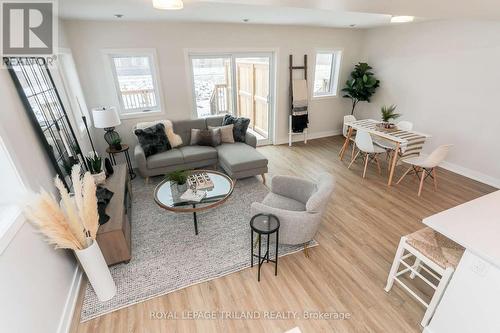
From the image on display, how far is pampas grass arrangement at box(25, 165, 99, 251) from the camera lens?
58.9 inches

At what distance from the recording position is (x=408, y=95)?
15.6ft

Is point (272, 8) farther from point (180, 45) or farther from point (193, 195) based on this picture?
point (193, 195)

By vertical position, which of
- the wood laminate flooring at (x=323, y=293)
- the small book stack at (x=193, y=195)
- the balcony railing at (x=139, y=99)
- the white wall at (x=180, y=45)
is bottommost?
the wood laminate flooring at (x=323, y=293)

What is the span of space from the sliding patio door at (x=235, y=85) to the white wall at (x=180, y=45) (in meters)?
0.20

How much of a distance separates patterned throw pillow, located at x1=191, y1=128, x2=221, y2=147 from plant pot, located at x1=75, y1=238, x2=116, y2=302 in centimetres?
255

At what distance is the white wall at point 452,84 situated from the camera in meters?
3.66

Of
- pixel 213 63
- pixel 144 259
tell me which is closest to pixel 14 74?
pixel 144 259

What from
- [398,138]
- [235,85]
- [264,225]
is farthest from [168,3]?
[398,138]

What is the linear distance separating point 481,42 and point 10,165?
19.3 feet

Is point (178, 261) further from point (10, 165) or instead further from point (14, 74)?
point (14, 74)

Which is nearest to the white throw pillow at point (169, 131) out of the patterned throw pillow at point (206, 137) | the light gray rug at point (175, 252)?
the patterned throw pillow at point (206, 137)

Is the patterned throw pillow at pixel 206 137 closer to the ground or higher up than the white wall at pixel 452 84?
closer to the ground

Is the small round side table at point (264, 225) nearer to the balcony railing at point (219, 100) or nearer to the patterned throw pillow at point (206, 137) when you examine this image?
the patterned throw pillow at point (206, 137)

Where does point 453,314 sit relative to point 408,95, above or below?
below
